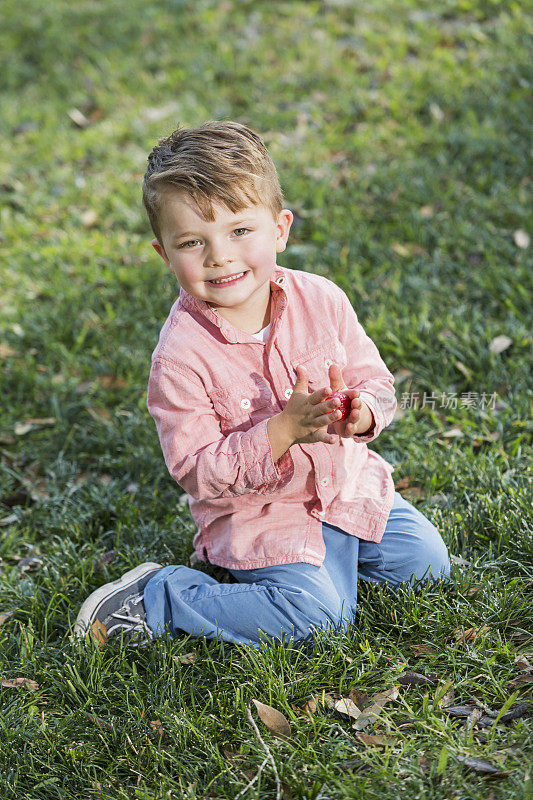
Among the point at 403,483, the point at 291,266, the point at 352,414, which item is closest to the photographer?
the point at 352,414

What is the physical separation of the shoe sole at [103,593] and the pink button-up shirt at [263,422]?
0.24 metres

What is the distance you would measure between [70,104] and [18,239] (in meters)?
1.99

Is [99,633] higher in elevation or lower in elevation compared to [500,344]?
lower

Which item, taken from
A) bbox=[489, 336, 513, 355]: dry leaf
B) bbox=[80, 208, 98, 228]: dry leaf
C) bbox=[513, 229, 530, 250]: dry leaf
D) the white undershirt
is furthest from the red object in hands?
bbox=[80, 208, 98, 228]: dry leaf

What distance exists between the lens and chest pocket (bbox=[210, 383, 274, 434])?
8.09 feet

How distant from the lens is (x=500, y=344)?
12.1 ft

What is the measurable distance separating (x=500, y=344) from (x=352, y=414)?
1.66 metres

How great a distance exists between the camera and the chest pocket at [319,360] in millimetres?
2521

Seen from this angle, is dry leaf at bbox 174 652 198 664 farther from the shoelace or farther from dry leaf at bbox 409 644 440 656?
dry leaf at bbox 409 644 440 656

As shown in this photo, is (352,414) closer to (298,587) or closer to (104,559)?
(298,587)

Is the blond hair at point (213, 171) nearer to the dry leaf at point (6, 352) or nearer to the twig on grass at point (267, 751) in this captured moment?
the twig on grass at point (267, 751)

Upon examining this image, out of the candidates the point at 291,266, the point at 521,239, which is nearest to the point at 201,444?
the point at 291,266

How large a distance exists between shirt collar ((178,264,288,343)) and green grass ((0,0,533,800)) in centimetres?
90

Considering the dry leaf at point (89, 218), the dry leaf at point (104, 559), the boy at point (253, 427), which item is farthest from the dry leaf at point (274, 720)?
the dry leaf at point (89, 218)
